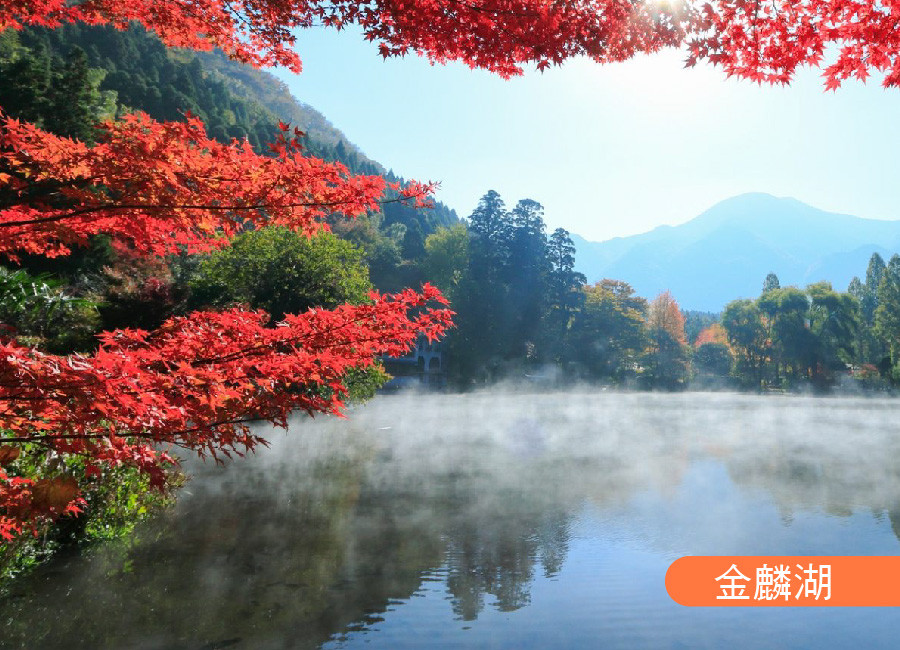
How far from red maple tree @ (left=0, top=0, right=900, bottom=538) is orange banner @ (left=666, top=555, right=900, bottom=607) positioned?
191 inches

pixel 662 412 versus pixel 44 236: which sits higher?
Answer: pixel 44 236

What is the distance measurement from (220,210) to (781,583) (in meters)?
7.36

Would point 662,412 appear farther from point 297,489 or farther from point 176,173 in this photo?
point 176,173

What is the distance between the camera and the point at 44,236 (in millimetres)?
4641

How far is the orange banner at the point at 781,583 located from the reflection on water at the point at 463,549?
8.7 inches

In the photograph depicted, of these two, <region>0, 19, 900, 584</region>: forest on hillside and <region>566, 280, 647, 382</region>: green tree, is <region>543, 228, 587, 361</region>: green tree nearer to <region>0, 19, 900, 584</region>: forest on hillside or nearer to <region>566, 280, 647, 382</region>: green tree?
<region>0, 19, 900, 584</region>: forest on hillside

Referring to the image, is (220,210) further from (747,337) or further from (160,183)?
(747,337)

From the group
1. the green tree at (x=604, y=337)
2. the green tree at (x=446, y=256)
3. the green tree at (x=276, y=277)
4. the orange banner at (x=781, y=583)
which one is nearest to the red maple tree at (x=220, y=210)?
the orange banner at (x=781, y=583)

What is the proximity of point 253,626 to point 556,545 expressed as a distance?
452cm

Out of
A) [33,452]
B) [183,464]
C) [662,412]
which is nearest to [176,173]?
[33,452]

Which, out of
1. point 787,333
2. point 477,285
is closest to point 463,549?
point 477,285

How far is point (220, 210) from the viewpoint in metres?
3.98

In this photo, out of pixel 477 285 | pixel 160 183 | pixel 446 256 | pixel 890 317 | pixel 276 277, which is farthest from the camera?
pixel 446 256

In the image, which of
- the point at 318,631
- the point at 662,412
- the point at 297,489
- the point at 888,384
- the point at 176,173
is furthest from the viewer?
the point at 888,384
